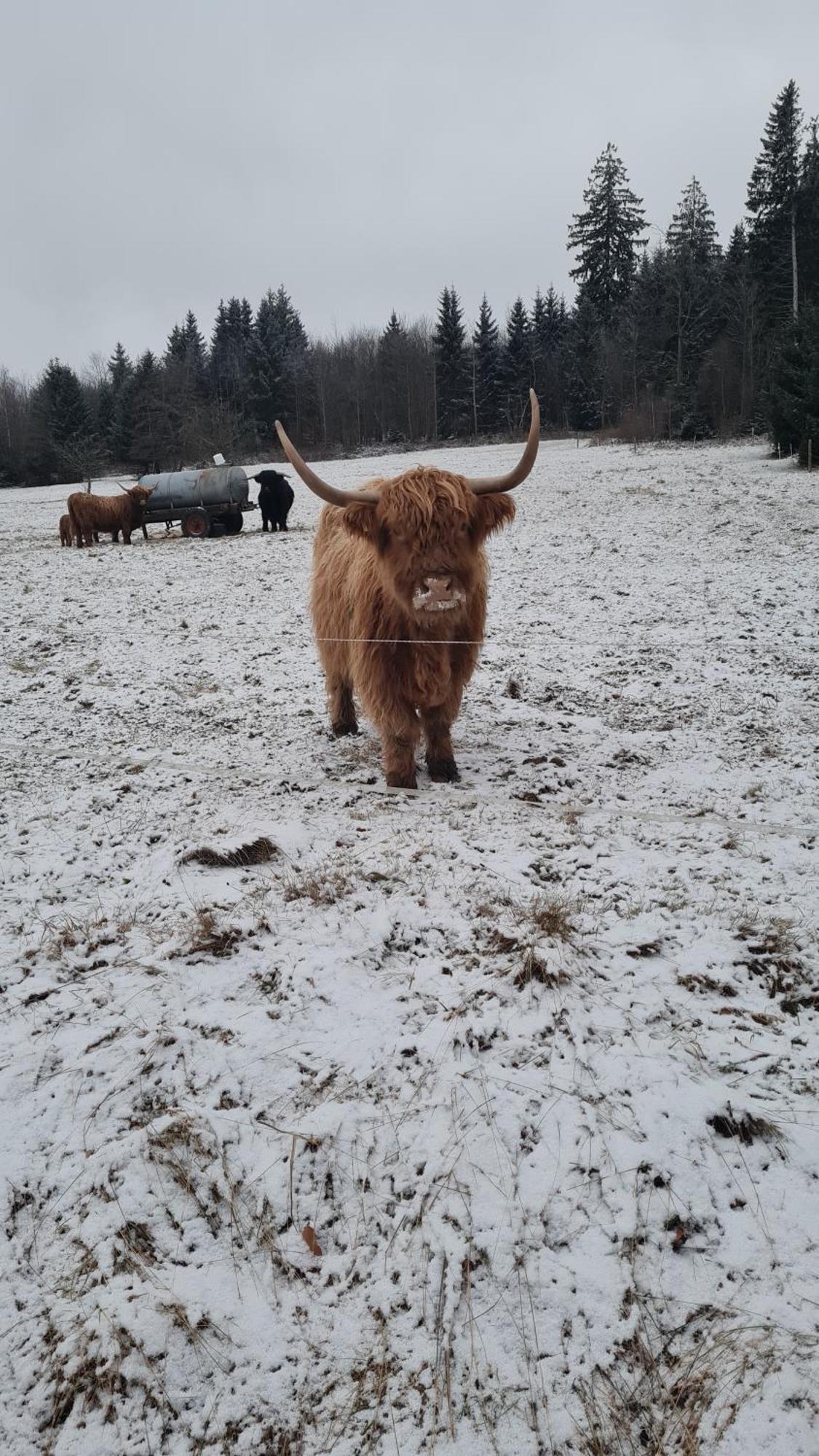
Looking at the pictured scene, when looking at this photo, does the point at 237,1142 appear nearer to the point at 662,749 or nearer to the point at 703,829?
the point at 703,829

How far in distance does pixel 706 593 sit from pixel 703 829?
6.00 meters

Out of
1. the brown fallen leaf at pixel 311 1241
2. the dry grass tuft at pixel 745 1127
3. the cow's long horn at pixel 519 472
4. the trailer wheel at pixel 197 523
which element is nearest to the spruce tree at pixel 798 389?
the trailer wheel at pixel 197 523

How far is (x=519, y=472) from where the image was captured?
384 centimetres

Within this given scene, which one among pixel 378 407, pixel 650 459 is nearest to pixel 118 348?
pixel 378 407

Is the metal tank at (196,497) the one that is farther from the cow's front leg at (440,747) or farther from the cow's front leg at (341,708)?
the cow's front leg at (440,747)

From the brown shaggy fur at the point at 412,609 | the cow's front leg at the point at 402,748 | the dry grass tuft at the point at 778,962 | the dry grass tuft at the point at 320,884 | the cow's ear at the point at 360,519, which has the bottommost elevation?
the dry grass tuft at the point at 778,962

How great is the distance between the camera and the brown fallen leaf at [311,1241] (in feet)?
5.66

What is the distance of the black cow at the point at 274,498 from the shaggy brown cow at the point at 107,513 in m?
2.70

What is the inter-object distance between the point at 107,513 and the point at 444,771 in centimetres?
1486

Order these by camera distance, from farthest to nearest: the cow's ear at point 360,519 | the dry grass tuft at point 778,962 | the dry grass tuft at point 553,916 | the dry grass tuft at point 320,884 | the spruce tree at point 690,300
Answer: the spruce tree at point 690,300, the cow's ear at point 360,519, the dry grass tuft at point 320,884, the dry grass tuft at point 553,916, the dry grass tuft at point 778,962

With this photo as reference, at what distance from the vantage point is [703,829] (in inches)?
A: 140

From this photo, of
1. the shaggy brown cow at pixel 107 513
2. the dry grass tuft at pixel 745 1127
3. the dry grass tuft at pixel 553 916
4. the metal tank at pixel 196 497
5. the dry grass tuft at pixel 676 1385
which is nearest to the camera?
the dry grass tuft at pixel 676 1385

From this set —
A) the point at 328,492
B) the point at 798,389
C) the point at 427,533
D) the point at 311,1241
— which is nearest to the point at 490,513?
the point at 427,533

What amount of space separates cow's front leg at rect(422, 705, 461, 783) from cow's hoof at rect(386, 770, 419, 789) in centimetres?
19
